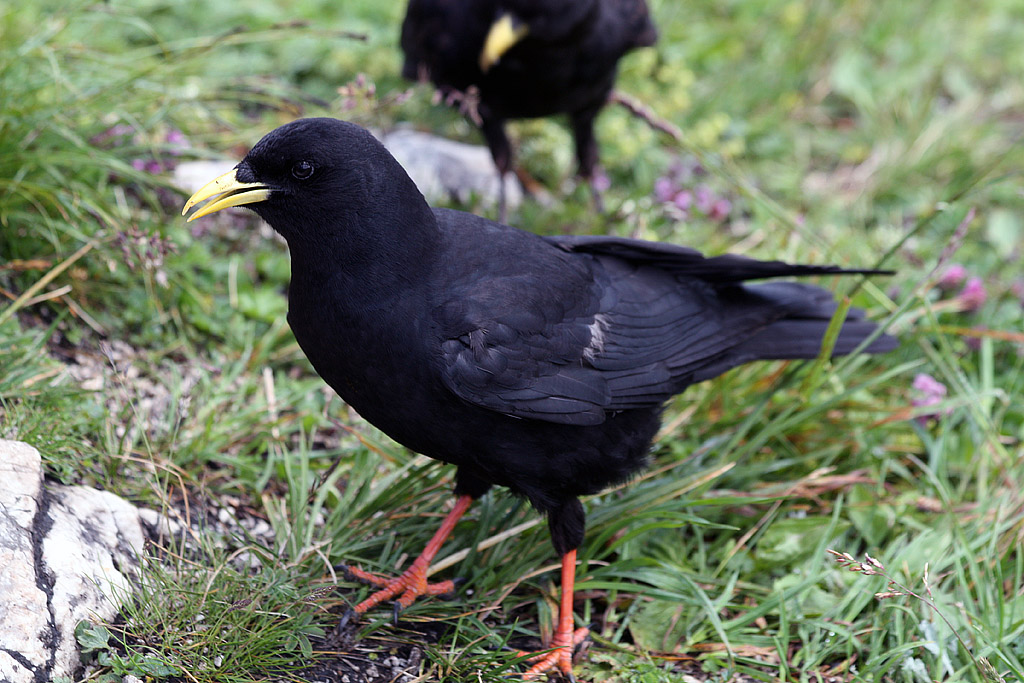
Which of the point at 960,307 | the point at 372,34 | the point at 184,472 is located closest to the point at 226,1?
the point at 372,34

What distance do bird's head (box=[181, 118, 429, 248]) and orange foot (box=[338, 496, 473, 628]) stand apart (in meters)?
1.16

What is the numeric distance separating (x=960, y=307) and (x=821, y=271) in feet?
4.89

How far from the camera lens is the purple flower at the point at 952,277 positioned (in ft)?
14.7

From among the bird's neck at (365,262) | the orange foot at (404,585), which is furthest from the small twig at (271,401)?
the bird's neck at (365,262)

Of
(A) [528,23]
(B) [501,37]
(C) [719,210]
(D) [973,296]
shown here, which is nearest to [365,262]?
(B) [501,37]

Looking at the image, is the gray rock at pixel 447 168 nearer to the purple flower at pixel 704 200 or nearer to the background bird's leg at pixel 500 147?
the background bird's leg at pixel 500 147

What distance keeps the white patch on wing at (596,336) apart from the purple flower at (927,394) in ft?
5.14

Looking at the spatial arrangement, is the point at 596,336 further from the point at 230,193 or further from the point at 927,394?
the point at 927,394

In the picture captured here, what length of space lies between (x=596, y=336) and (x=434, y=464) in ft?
2.58

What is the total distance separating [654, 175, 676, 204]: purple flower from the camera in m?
5.04

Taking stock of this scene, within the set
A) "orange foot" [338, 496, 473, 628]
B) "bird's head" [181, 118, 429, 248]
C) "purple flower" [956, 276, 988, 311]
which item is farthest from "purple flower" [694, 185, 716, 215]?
"bird's head" [181, 118, 429, 248]

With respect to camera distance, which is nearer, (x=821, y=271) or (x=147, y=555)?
(x=147, y=555)

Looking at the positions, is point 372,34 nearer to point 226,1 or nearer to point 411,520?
point 226,1

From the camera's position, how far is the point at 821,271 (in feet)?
10.9
